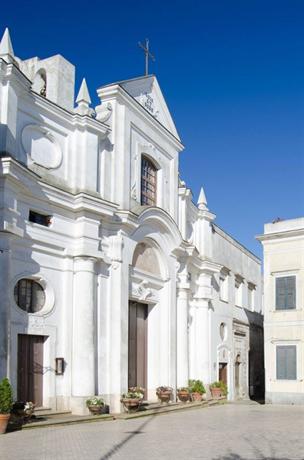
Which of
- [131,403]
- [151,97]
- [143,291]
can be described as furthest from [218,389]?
[151,97]

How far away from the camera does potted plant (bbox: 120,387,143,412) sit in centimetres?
2292

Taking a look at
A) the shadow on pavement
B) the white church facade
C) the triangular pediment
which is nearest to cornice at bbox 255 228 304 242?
the white church facade

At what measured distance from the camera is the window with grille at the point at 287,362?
→ 3078cm

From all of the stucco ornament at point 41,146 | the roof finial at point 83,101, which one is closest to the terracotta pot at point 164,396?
the stucco ornament at point 41,146

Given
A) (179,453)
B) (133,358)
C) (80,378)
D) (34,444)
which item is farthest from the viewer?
(133,358)

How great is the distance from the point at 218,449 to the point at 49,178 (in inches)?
436

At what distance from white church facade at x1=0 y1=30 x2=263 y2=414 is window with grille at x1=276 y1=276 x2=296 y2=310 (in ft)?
11.5

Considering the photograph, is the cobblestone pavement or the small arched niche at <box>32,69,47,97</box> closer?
the cobblestone pavement

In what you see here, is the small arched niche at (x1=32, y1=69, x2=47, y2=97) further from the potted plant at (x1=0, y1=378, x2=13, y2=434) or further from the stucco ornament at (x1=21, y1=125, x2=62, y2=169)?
the potted plant at (x1=0, y1=378, x2=13, y2=434)


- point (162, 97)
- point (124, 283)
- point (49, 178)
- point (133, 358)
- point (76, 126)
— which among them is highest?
point (162, 97)

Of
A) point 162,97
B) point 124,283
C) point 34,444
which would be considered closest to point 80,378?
point 124,283

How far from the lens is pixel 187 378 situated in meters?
29.2

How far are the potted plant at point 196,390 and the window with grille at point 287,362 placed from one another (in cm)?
410

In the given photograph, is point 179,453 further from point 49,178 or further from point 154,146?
point 154,146
